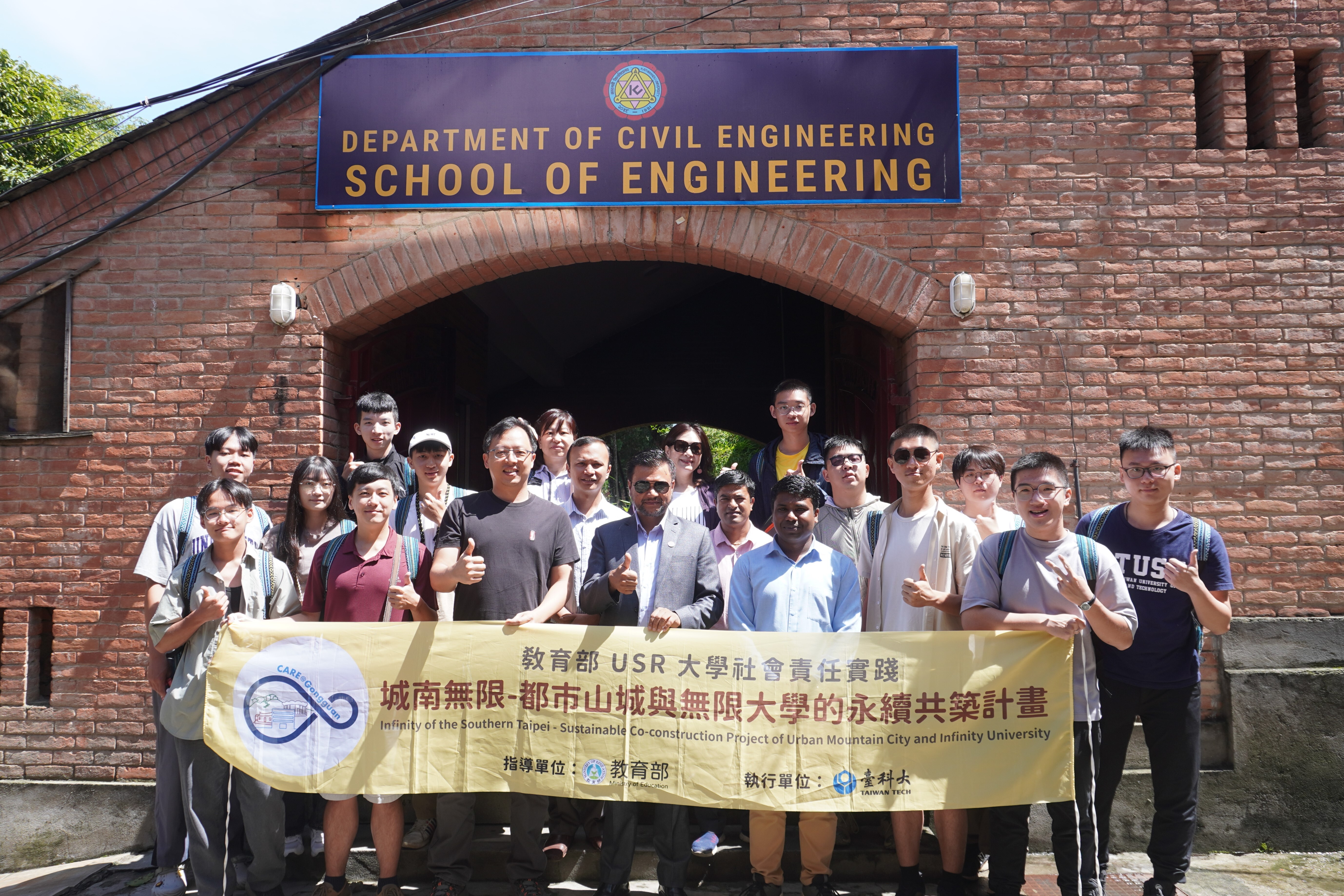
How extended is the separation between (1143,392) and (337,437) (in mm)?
4948

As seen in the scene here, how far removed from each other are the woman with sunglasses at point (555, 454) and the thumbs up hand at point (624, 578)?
1167 millimetres

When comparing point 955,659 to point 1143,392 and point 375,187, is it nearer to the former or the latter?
point 1143,392

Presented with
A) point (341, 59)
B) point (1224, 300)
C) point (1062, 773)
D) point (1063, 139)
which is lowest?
point (1062, 773)

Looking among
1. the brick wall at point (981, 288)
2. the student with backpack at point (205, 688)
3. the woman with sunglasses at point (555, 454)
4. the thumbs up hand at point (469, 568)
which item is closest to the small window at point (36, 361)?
the brick wall at point (981, 288)

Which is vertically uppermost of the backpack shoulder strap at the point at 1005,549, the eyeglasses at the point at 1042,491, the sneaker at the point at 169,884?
the eyeglasses at the point at 1042,491

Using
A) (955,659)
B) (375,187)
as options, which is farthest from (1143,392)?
(375,187)

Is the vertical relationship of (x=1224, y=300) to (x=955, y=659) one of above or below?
above

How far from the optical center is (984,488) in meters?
4.49

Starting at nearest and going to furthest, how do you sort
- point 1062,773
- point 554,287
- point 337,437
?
point 1062,773, point 337,437, point 554,287

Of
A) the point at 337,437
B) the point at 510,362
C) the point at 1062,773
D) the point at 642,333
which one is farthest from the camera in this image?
the point at 642,333

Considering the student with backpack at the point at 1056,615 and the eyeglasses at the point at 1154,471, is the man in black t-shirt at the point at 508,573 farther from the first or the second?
the eyeglasses at the point at 1154,471

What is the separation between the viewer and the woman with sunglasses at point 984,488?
14.7 feet

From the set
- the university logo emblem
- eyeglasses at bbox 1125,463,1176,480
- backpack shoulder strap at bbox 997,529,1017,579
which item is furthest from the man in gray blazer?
the university logo emblem

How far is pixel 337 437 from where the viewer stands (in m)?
5.61
